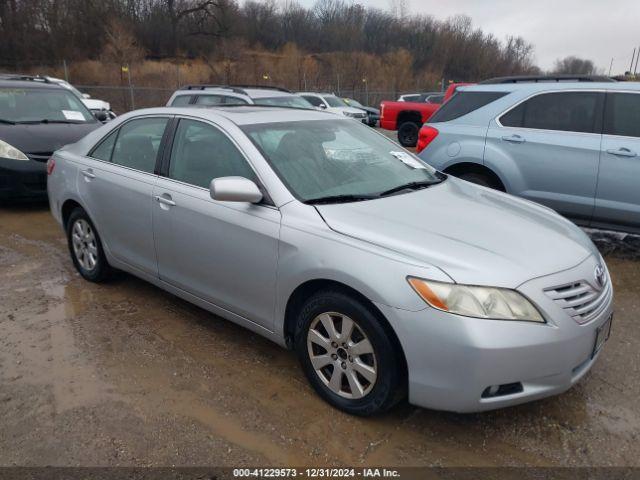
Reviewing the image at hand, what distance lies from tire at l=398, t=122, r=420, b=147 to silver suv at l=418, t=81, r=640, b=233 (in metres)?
11.4

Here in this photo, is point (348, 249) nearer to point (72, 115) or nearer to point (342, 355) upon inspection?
point (342, 355)

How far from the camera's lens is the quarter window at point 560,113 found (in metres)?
5.19

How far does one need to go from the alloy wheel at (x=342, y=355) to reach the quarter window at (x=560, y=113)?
12.5 feet

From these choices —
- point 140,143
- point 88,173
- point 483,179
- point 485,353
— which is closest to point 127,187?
point 140,143

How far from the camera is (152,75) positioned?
114 feet

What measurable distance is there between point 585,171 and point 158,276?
4045 mm

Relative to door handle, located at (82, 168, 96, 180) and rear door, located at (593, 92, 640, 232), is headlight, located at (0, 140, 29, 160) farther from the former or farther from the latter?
rear door, located at (593, 92, 640, 232)

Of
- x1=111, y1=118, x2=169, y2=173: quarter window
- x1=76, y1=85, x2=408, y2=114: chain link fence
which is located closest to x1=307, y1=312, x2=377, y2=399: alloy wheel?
x1=111, y1=118, x2=169, y2=173: quarter window

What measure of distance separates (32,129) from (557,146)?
6.65 m

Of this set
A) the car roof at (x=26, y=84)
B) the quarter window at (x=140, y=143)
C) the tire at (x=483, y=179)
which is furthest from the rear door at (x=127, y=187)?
the car roof at (x=26, y=84)

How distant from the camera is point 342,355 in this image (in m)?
2.74

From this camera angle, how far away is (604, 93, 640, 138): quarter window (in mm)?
4992

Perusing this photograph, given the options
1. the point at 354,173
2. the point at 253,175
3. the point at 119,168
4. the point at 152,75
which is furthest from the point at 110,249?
the point at 152,75

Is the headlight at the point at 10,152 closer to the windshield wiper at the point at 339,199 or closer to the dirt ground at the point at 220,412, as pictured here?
the dirt ground at the point at 220,412
